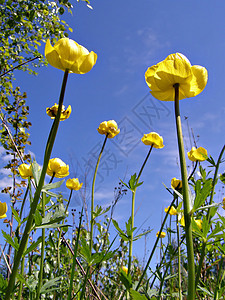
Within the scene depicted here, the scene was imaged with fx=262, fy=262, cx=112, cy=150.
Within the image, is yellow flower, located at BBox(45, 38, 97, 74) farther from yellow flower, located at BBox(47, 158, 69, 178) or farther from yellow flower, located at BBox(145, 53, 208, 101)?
yellow flower, located at BBox(47, 158, 69, 178)

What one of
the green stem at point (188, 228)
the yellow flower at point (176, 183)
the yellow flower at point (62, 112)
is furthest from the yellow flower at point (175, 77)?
the yellow flower at point (176, 183)

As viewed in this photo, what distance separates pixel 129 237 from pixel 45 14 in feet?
11.8

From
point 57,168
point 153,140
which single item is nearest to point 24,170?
point 57,168

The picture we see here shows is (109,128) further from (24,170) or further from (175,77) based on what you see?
(175,77)

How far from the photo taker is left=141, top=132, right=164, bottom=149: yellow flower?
1720 millimetres

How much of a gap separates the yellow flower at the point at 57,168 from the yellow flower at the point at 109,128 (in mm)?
589

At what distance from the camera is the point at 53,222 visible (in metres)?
0.62

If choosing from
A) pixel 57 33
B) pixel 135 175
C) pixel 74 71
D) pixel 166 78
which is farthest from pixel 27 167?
pixel 57 33

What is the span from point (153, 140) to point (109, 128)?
1.02 ft

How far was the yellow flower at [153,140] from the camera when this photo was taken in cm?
172

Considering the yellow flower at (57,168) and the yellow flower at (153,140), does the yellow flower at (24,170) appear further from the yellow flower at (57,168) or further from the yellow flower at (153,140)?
the yellow flower at (153,140)

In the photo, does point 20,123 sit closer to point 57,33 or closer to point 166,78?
→ point 57,33

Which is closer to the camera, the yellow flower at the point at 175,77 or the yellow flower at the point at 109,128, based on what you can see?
the yellow flower at the point at 175,77

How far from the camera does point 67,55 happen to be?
71cm
